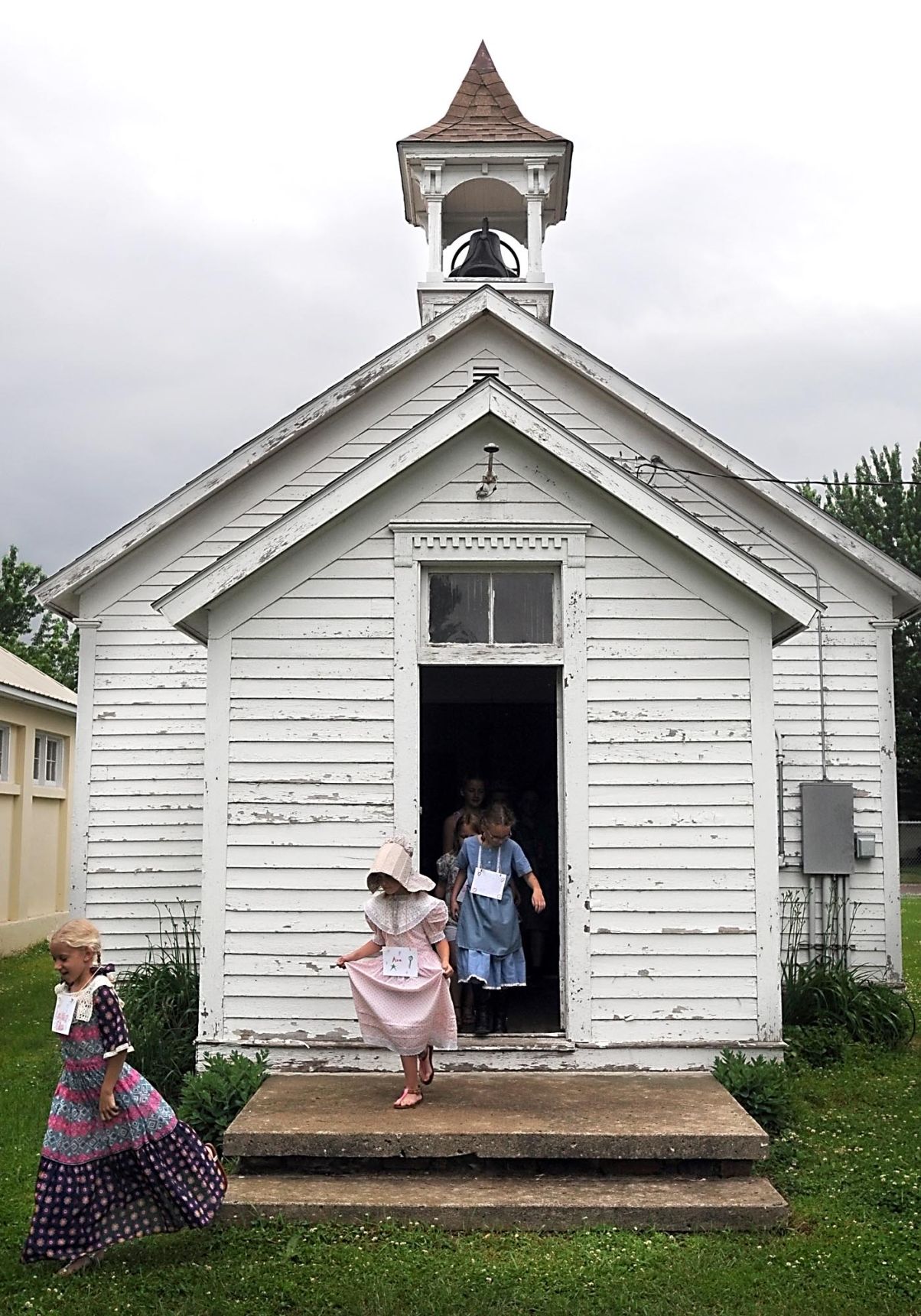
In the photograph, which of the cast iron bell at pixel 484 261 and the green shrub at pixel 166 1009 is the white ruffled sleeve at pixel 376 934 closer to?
the green shrub at pixel 166 1009

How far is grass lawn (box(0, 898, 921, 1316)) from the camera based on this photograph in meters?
5.07

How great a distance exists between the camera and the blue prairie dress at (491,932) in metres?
8.10

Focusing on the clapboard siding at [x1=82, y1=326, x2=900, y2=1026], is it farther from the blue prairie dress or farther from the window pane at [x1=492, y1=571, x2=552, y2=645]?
the blue prairie dress

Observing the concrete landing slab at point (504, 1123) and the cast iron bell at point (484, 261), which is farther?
the cast iron bell at point (484, 261)

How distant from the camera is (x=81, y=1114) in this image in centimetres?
533

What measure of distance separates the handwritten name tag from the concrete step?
1.16 meters

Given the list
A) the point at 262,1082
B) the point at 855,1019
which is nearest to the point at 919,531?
the point at 855,1019

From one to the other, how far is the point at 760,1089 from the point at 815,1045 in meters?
1.80

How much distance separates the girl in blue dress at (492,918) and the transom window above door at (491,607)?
114 centimetres

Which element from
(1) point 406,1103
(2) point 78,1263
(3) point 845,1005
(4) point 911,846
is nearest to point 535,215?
(3) point 845,1005

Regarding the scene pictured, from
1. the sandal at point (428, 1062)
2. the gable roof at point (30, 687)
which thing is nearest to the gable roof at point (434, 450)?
the sandal at point (428, 1062)

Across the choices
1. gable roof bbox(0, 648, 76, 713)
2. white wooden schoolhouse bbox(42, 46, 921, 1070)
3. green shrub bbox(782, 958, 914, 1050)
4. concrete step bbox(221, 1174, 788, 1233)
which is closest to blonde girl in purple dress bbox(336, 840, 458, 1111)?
white wooden schoolhouse bbox(42, 46, 921, 1070)

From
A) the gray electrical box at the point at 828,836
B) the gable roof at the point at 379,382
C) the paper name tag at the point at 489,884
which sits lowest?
the paper name tag at the point at 489,884

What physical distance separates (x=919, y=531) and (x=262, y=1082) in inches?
1484
